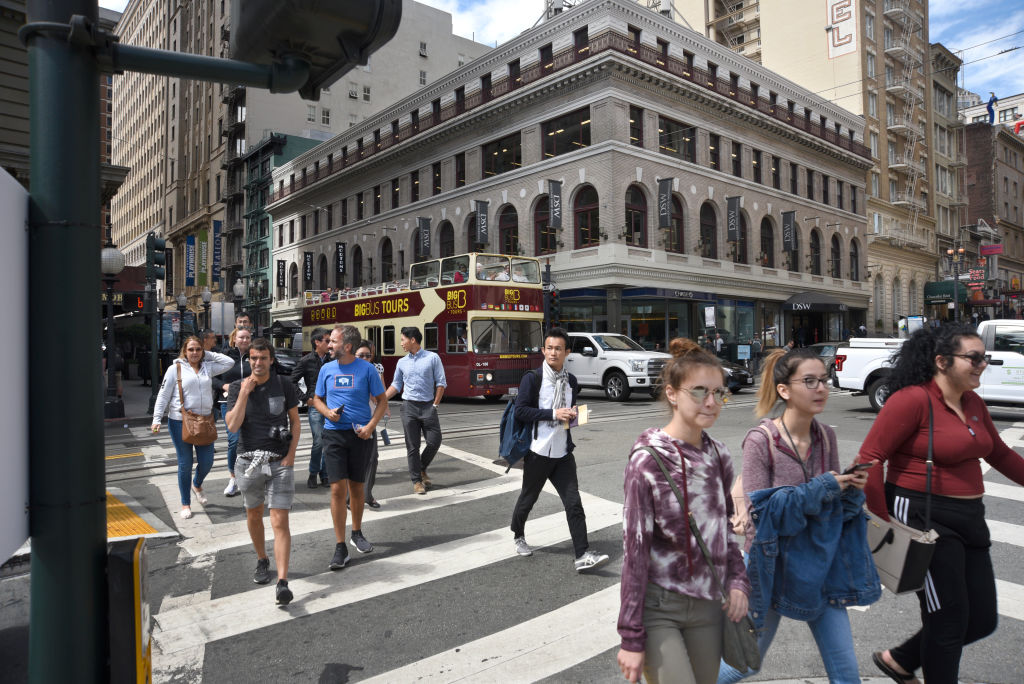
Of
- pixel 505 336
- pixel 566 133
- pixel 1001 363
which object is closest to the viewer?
pixel 1001 363

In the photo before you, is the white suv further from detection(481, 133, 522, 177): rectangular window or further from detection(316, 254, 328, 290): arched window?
detection(316, 254, 328, 290): arched window

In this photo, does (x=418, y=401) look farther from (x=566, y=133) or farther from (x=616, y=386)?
(x=566, y=133)

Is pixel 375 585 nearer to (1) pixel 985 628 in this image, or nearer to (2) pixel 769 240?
(1) pixel 985 628

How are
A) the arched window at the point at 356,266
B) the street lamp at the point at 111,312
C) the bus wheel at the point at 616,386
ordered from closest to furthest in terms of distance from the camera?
the street lamp at the point at 111,312
the bus wheel at the point at 616,386
the arched window at the point at 356,266

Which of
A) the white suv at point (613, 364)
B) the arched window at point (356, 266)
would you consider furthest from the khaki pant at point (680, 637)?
the arched window at point (356, 266)

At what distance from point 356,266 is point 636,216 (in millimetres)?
21673

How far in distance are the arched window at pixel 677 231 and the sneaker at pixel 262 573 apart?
28382 mm

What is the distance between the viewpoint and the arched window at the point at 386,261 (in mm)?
40344

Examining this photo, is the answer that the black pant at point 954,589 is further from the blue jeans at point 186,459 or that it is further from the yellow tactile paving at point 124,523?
the blue jeans at point 186,459

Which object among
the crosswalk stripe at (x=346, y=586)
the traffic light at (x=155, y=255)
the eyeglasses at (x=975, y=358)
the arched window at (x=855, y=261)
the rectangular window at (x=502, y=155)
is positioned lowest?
the crosswalk stripe at (x=346, y=586)

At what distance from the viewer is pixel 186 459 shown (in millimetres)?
7020

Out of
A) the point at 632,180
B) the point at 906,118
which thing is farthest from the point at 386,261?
the point at 906,118

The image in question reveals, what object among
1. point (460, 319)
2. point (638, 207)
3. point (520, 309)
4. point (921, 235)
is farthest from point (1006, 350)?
point (921, 235)

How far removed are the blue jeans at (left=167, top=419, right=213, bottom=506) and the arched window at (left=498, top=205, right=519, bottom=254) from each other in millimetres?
25936
